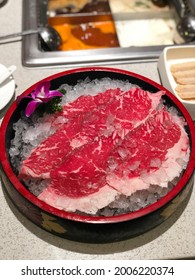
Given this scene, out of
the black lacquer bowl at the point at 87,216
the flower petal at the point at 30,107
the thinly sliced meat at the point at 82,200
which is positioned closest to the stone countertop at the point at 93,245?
the black lacquer bowl at the point at 87,216

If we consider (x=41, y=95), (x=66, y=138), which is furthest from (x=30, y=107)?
(x=66, y=138)

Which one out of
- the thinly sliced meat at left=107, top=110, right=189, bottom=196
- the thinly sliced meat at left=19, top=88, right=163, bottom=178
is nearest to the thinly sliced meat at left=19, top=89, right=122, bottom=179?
the thinly sliced meat at left=19, top=88, right=163, bottom=178

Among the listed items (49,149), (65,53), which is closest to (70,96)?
(49,149)

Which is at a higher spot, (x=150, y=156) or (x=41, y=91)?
(x=41, y=91)

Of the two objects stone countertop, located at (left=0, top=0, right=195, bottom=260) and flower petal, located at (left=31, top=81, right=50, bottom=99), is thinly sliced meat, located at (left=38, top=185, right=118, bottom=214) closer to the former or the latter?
stone countertop, located at (left=0, top=0, right=195, bottom=260)

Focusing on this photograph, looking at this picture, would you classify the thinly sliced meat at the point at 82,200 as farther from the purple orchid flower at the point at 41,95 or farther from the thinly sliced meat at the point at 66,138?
the purple orchid flower at the point at 41,95

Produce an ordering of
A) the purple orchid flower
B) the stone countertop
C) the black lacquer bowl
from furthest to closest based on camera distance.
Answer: the purple orchid flower, the stone countertop, the black lacquer bowl

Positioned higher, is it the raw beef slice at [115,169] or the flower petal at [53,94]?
the flower petal at [53,94]

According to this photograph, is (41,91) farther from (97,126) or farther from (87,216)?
(87,216)

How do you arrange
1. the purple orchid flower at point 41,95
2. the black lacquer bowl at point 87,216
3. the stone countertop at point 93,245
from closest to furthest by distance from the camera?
the black lacquer bowl at point 87,216 < the stone countertop at point 93,245 < the purple orchid flower at point 41,95

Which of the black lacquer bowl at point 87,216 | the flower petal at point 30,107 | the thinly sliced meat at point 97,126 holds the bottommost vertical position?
the black lacquer bowl at point 87,216
